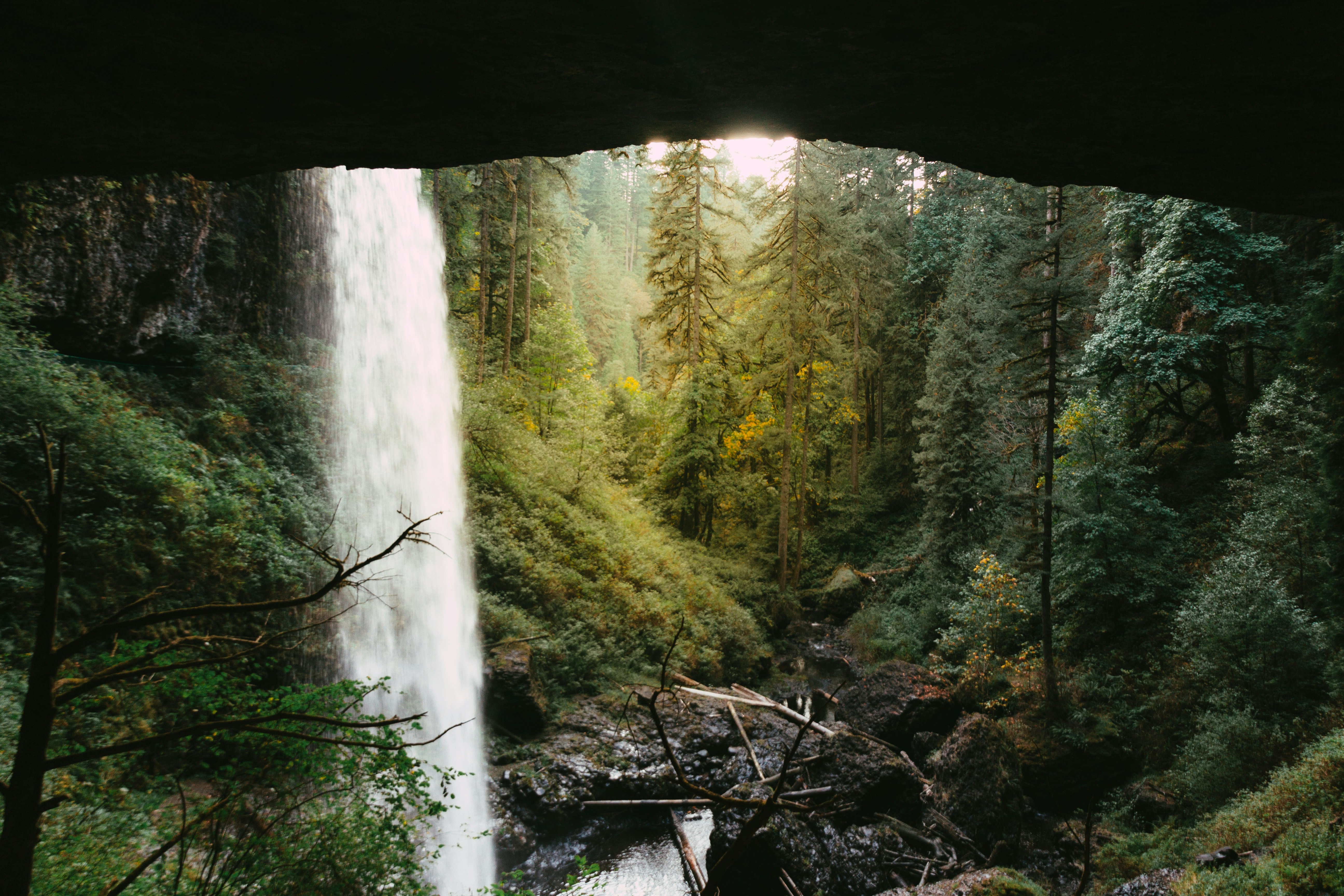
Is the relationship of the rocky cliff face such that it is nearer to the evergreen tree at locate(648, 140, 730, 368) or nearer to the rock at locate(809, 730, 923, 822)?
the evergreen tree at locate(648, 140, 730, 368)

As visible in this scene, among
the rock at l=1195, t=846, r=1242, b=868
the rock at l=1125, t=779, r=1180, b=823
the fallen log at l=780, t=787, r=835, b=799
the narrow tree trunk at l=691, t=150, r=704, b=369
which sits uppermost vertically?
the narrow tree trunk at l=691, t=150, r=704, b=369

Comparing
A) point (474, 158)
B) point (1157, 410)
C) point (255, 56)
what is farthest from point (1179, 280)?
point (255, 56)

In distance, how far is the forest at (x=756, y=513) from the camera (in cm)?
488

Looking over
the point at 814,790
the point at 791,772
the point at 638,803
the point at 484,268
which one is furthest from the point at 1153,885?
the point at 484,268

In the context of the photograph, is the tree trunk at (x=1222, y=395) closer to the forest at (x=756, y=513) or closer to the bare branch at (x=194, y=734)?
the forest at (x=756, y=513)

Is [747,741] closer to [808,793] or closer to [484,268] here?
[808,793]

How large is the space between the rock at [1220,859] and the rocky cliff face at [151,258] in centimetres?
1430

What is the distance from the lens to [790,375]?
60.5 feet

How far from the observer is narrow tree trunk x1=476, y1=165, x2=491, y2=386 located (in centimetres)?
1628

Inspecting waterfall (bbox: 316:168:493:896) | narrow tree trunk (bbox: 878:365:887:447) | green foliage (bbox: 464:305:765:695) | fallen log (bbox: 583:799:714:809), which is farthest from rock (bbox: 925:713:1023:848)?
narrow tree trunk (bbox: 878:365:887:447)

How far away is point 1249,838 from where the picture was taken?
6289mm

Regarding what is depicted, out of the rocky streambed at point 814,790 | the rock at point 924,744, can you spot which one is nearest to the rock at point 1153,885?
the rocky streambed at point 814,790

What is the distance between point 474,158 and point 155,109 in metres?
1.86

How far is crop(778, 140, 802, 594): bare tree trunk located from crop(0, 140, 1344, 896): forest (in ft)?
0.54
